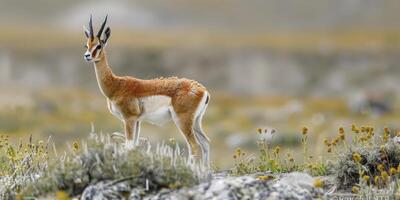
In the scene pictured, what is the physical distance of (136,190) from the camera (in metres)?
10.6

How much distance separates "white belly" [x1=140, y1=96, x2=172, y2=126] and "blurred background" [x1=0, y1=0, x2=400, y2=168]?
13.2 feet

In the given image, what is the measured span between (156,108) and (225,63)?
106 meters

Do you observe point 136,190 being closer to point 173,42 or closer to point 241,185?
point 241,185

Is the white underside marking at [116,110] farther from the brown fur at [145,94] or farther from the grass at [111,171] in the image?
the grass at [111,171]

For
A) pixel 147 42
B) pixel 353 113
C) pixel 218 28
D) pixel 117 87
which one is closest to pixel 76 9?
pixel 218 28

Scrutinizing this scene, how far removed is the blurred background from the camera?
57.9 metres

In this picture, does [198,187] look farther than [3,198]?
No

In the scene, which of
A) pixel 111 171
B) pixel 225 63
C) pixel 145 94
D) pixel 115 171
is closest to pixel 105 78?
pixel 145 94

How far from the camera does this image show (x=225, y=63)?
4717 inches

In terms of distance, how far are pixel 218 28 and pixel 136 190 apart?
160365 mm

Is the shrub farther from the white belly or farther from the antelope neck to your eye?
the white belly

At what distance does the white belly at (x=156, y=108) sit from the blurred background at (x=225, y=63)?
402 centimetres

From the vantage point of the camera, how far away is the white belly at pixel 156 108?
13875 mm

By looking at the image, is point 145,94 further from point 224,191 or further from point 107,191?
point 224,191
